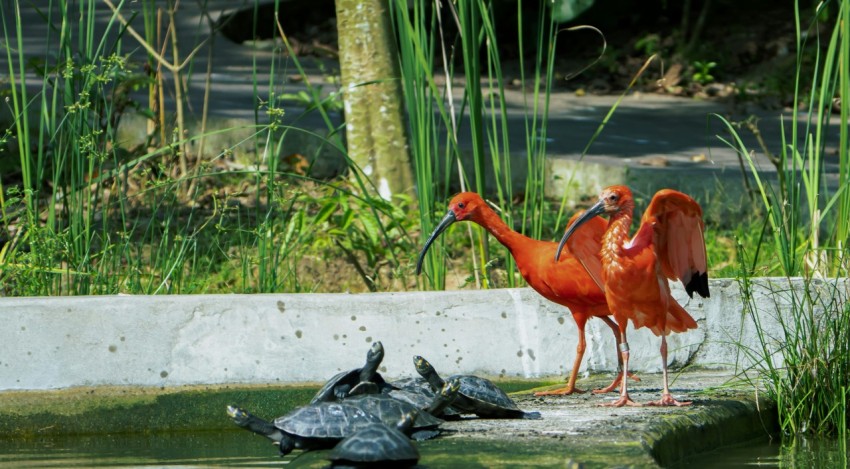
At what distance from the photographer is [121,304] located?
4742 millimetres

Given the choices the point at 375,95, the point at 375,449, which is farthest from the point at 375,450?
the point at 375,95

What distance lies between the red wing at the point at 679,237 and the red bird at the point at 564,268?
26 cm

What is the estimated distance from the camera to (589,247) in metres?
4.46

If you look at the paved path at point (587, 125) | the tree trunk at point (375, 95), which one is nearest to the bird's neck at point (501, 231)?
the paved path at point (587, 125)

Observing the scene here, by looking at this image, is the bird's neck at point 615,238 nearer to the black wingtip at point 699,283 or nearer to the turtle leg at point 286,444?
the black wingtip at point 699,283

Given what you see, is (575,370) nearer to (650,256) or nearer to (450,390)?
(650,256)

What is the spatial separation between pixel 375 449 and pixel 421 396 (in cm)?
78

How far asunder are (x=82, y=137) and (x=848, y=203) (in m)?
3.14

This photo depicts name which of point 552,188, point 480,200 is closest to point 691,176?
point 552,188

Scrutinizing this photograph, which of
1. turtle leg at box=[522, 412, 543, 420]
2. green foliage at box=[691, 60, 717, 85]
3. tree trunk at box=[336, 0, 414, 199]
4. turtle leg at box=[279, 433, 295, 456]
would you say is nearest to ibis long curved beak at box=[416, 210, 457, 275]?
turtle leg at box=[522, 412, 543, 420]

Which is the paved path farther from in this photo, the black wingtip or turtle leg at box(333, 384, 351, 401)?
turtle leg at box(333, 384, 351, 401)

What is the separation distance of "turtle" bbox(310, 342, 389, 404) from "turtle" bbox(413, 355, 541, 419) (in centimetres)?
15

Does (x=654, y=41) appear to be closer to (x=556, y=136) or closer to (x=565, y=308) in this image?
(x=556, y=136)

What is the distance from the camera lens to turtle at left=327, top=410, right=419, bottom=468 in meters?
3.38
